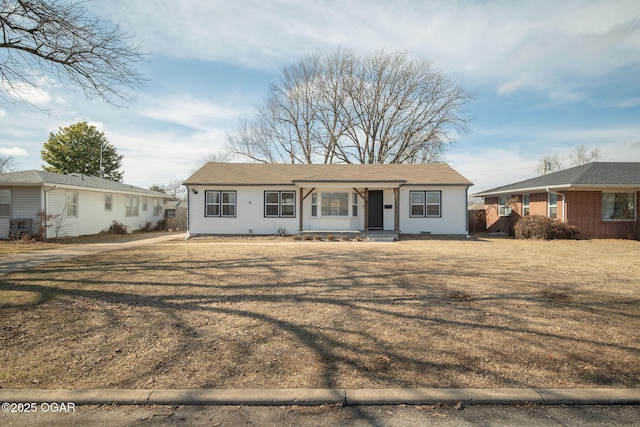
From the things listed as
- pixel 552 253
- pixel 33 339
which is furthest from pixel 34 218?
pixel 552 253

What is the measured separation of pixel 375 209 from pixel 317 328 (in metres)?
14.9

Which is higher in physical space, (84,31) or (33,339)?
(84,31)

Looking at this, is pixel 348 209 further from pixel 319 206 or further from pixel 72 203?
pixel 72 203

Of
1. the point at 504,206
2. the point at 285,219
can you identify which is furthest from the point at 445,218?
the point at 285,219

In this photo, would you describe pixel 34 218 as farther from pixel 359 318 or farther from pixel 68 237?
pixel 359 318

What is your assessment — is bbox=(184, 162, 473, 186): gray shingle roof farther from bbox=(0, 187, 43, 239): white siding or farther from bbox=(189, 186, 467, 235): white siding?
bbox=(0, 187, 43, 239): white siding

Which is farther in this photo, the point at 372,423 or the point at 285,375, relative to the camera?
the point at 285,375

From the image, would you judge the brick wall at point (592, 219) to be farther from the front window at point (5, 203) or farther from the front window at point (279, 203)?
the front window at point (5, 203)

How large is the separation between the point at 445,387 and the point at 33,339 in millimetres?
4939

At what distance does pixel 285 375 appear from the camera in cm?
361

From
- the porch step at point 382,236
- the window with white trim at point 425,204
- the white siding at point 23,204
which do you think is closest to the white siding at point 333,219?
the porch step at point 382,236

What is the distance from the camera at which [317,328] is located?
480 centimetres

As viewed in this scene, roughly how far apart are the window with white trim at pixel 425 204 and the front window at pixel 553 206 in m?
5.96

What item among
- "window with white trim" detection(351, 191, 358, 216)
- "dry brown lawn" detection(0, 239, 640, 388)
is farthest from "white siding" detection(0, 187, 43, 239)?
"window with white trim" detection(351, 191, 358, 216)
